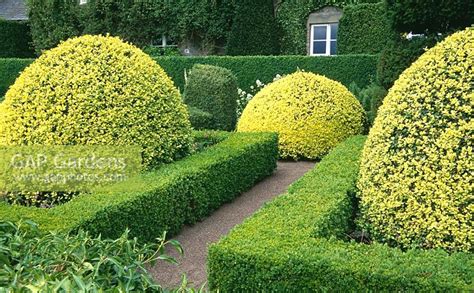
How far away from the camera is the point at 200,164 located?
653cm

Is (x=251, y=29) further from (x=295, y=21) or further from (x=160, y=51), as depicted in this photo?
(x=160, y=51)

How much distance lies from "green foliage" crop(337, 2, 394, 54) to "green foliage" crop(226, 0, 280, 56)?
271cm

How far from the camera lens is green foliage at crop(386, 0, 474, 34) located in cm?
739

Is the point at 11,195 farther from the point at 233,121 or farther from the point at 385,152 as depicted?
the point at 233,121

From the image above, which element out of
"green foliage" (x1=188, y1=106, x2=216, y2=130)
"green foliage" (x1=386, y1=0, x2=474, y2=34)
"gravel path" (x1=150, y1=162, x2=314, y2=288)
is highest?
"green foliage" (x1=386, y1=0, x2=474, y2=34)

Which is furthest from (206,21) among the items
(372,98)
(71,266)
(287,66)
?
(71,266)

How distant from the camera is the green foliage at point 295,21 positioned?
2056cm

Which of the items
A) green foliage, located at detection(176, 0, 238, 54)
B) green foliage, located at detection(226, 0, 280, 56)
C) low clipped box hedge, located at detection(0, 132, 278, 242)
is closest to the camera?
low clipped box hedge, located at detection(0, 132, 278, 242)

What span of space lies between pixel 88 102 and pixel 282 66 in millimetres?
11548

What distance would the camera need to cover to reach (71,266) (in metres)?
2.21

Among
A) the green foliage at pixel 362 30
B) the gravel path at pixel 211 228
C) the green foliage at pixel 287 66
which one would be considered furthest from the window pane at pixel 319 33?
the gravel path at pixel 211 228

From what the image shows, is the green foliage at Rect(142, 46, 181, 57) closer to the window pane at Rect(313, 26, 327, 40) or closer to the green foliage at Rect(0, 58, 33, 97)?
the green foliage at Rect(0, 58, 33, 97)

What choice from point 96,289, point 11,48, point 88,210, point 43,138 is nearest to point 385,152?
point 88,210

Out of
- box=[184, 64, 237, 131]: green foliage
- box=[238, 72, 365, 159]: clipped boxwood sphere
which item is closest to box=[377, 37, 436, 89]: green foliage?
box=[238, 72, 365, 159]: clipped boxwood sphere
